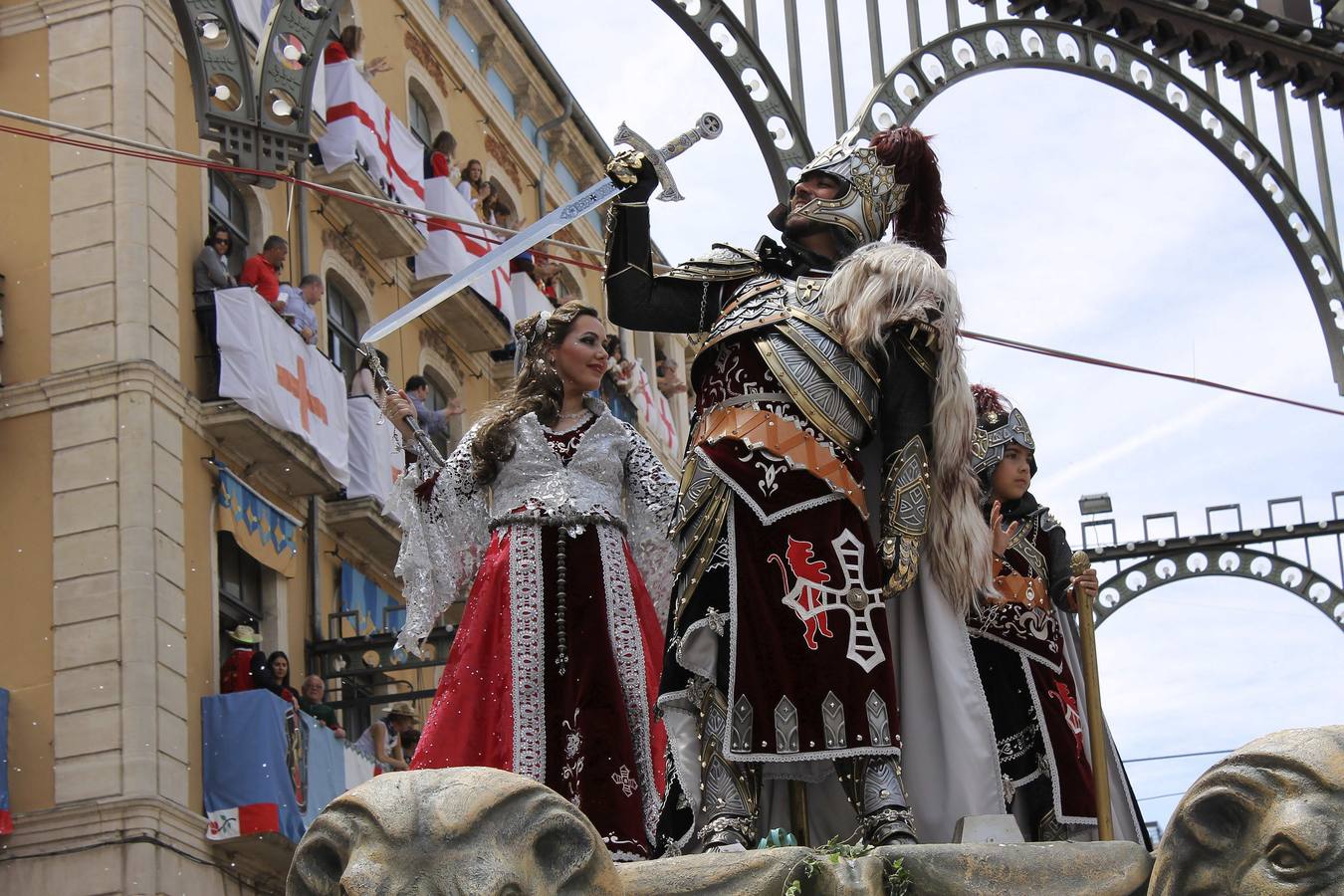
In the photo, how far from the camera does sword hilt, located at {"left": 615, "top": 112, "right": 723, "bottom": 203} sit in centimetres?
655

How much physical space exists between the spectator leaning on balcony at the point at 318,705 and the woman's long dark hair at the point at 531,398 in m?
10.7

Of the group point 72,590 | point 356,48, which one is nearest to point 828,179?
point 72,590

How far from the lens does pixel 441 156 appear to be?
23562 mm

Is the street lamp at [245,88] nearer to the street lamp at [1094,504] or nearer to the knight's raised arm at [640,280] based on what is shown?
the knight's raised arm at [640,280]

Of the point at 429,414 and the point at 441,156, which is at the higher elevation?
the point at 441,156

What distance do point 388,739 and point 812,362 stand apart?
44.9ft

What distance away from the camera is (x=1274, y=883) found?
4371mm

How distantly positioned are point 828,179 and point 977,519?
943mm

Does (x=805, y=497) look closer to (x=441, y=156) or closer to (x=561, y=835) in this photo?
(x=561, y=835)

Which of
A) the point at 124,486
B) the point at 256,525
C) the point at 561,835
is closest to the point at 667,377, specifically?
the point at 256,525

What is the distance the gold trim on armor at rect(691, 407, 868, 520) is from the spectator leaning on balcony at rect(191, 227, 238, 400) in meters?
13.6

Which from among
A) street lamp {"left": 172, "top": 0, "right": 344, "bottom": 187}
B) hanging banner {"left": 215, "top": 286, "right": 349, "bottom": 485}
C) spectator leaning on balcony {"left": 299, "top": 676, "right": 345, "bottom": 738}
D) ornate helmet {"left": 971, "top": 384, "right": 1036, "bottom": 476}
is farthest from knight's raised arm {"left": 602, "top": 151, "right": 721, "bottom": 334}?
hanging banner {"left": 215, "top": 286, "right": 349, "bottom": 485}

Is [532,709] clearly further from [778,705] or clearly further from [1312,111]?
[1312,111]

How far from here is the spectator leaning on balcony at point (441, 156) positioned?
2364cm
